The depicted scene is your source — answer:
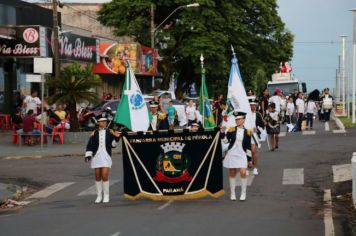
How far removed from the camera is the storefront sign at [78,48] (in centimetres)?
3669

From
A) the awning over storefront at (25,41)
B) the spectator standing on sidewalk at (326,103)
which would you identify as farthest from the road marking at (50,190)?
the spectator standing on sidewalk at (326,103)

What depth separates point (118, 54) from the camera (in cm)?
4734

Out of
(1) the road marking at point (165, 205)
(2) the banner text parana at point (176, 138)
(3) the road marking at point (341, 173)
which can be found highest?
(2) the banner text parana at point (176, 138)

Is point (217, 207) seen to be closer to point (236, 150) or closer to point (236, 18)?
point (236, 150)

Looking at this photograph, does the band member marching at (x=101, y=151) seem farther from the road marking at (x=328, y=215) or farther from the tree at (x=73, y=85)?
the tree at (x=73, y=85)

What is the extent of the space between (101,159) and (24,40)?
1951 cm

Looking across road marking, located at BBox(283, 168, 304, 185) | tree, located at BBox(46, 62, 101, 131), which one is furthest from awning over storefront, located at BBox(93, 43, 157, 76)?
road marking, located at BBox(283, 168, 304, 185)

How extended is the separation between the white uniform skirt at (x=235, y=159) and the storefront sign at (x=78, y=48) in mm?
22489

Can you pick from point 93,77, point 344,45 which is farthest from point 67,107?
point 344,45

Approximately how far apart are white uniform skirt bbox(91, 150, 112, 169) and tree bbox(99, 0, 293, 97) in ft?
121

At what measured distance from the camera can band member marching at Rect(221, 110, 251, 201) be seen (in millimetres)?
14156

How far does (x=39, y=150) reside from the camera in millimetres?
25953

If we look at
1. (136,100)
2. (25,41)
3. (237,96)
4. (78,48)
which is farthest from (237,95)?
(78,48)

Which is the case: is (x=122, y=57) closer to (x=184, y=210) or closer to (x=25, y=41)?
(x=25, y=41)
